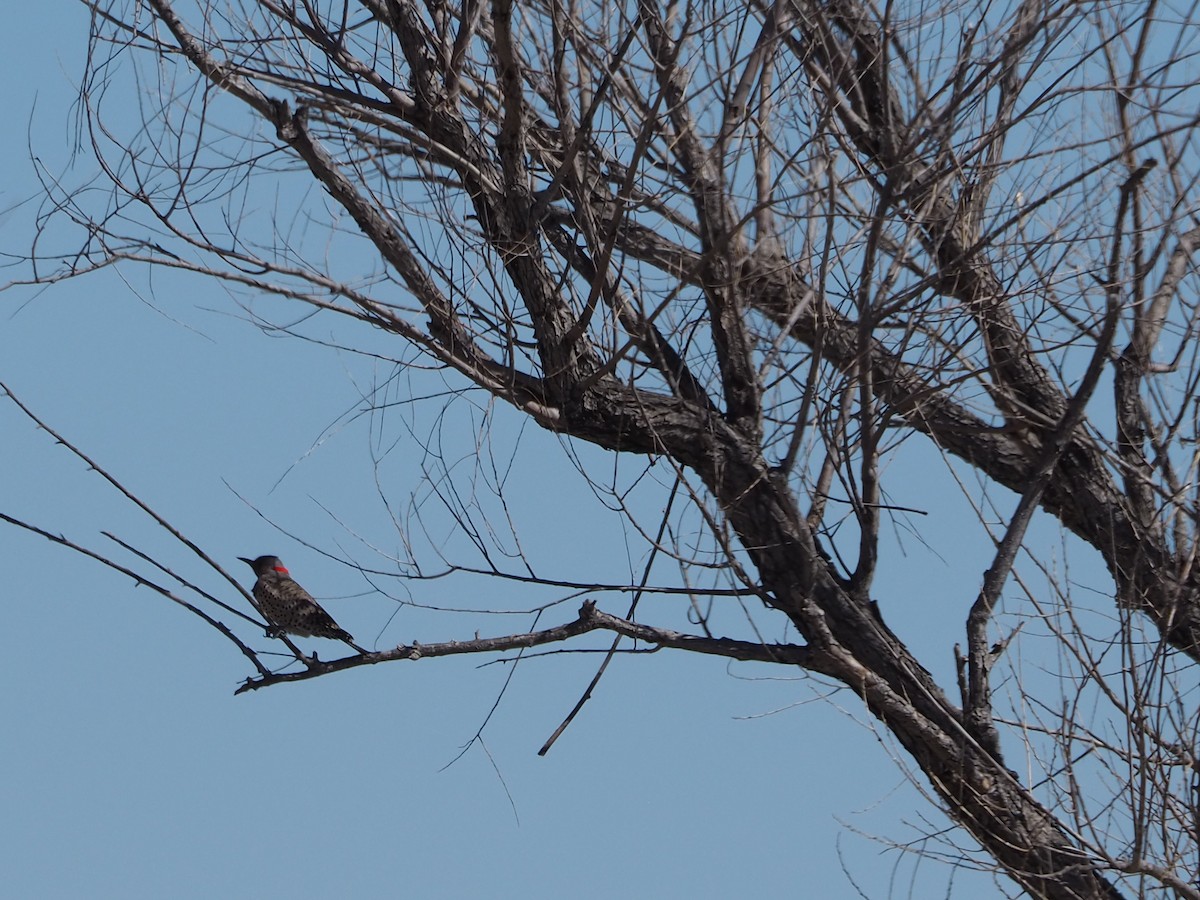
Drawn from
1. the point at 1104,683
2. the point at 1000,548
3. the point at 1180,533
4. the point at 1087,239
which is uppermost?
the point at 1087,239

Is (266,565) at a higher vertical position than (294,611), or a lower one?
higher

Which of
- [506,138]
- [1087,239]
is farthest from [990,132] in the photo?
[506,138]

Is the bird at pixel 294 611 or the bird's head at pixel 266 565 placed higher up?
the bird's head at pixel 266 565

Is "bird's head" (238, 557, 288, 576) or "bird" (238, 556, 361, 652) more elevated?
"bird's head" (238, 557, 288, 576)

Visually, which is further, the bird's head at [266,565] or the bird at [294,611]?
the bird's head at [266,565]

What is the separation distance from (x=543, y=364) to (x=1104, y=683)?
1.83 meters

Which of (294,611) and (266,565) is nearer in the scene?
(294,611)

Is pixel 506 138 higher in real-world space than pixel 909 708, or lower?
higher

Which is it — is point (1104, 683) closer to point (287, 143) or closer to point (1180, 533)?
point (1180, 533)

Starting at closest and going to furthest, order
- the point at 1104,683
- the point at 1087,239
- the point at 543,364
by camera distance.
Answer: the point at 1104,683, the point at 1087,239, the point at 543,364

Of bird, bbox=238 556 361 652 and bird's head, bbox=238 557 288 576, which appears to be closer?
bird, bbox=238 556 361 652

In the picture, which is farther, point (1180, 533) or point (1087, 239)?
point (1180, 533)

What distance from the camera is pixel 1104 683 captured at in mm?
3891

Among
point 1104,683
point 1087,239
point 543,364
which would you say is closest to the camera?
point 1104,683
